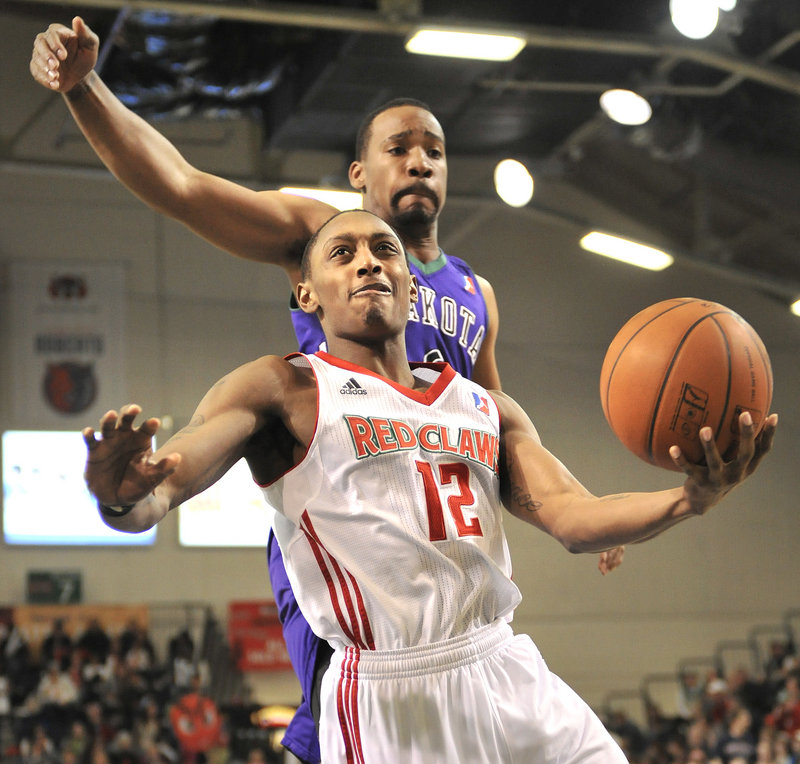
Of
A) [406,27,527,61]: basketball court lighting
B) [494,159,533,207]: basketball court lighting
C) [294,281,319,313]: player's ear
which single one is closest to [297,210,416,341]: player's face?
[294,281,319,313]: player's ear

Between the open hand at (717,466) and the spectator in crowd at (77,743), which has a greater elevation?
the spectator in crowd at (77,743)

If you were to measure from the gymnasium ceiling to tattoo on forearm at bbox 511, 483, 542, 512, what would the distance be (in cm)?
687

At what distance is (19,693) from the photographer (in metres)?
14.4

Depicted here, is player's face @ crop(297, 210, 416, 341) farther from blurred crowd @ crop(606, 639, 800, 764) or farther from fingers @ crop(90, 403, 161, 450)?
blurred crowd @ crop(606, 639, 800, 764)

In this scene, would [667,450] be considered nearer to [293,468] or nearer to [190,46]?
[293,468]

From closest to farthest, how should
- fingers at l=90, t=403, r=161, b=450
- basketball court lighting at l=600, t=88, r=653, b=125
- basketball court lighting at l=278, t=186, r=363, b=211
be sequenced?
fingers at l=90, t=403, r=161, b=450 → basketball court lighting at l=600, t=88, r=653, b=125 → basketball court lighting at l=278, t=186, r=363, b=211

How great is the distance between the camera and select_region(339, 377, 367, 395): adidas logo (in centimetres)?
298

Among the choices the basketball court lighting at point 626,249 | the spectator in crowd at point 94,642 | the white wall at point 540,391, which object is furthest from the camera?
the white wall at point 540,391

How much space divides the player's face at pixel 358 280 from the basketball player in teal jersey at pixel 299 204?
413mm

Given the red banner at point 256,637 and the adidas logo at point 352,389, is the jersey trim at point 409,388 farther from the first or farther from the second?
the red banner at point 256,637

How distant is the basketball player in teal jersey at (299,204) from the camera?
3324 millimetres

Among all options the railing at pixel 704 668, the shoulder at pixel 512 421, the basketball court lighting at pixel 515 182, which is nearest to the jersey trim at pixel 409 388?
the shoulder at pixel 512 421

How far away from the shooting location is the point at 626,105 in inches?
413

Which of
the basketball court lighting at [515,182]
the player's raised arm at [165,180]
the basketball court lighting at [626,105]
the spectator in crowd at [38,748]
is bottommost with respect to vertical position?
the spectator in crowd at [38,748]
